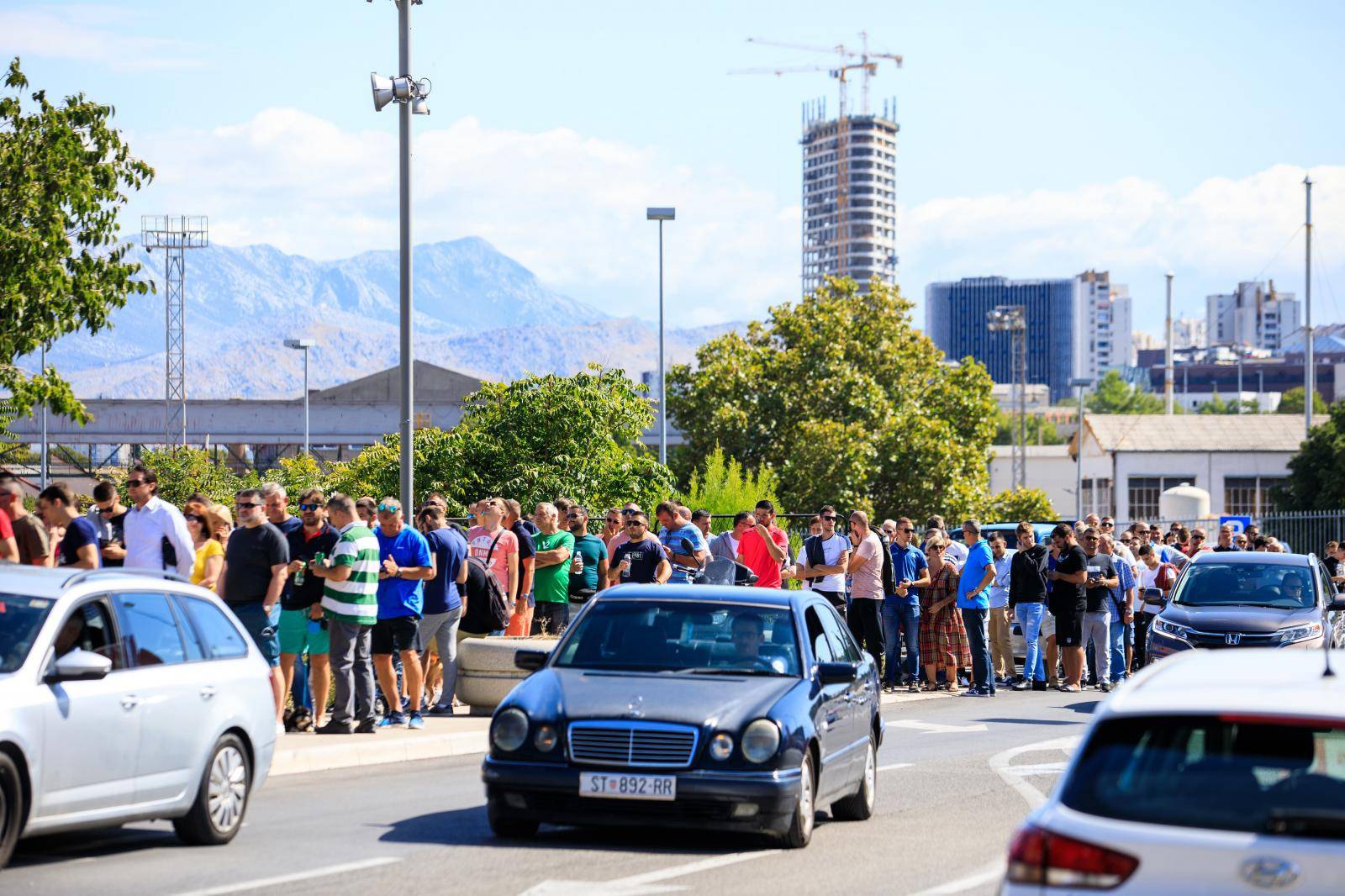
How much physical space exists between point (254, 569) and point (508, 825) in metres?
4.41

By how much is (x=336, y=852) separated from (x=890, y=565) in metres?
12.9

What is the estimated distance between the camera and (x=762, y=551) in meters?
21.4

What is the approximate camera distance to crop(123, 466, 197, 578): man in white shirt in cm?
1386

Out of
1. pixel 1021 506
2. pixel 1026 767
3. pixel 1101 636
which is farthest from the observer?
pixel 1021 506

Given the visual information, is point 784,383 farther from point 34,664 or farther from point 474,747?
point 34,664

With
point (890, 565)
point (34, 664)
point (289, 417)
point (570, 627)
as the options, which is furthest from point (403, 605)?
point (289, 417)

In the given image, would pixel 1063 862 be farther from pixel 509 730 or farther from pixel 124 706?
pixel 124 706

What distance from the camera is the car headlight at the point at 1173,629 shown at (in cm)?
2002

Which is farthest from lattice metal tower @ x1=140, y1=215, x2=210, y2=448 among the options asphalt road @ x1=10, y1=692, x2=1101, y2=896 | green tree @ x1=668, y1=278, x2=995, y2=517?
asphalt road @ x1=10, y1=692, x2=1101, y2=896

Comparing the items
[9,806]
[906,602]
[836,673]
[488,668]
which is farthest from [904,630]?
[9,806]

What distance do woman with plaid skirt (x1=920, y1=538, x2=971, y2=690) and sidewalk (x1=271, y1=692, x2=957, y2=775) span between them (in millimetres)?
7451

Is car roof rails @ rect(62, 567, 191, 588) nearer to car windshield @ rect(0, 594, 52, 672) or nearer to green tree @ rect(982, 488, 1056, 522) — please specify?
car windshield @ rect(0, 594, 52, 672)

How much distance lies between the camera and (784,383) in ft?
212

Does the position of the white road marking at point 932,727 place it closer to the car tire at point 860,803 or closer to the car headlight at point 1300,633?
the car headlight at point 1300,633
